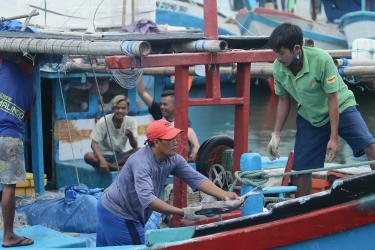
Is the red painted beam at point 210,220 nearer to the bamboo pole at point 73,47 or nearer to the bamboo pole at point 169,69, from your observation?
the bamboo pole at point 73,47

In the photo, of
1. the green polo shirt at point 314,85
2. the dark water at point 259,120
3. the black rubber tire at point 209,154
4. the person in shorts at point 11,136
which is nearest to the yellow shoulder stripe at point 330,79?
the green polo shirt at point 314,85

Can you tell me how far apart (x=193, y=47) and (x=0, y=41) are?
4.97ft

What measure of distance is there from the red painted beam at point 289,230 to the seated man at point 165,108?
3.38 meters

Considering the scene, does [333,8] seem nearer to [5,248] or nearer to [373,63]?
[373,63]

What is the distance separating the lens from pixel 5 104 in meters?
5.73

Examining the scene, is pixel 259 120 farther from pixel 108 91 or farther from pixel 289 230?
pixel 289 230

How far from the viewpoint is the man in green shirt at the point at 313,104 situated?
5.31m

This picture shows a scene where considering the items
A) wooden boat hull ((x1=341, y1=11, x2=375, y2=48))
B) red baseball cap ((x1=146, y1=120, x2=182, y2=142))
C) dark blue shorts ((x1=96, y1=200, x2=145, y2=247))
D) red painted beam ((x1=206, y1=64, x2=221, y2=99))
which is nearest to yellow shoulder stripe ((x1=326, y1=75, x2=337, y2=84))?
red painted beam ((x1=206, y1=64, x2=221, y2=99))

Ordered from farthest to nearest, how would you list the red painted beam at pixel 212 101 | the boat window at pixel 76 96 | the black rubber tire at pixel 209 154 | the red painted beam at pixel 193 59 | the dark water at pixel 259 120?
1. the dark water at pixel 259 120
2. the boat window at pixel 76 96
3. the black rubber tire at pixel 209 154
4. the red painted beam at pixel 212 101
5. the red painted beam at pixel 193 59

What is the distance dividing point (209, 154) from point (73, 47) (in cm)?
162

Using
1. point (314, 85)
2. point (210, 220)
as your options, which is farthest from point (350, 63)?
point (210, 220)

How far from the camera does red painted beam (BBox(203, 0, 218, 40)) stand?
6008 millimetres

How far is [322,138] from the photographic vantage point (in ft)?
19.0

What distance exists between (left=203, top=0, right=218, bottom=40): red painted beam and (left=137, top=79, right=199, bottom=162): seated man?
1.83 metres
